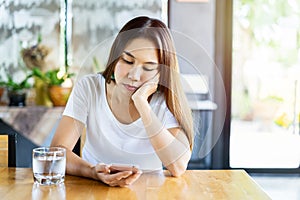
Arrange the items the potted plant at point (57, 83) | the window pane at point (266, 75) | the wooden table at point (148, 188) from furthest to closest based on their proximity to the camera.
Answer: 1. the window pane at point (266, 75)
2. the potted plant at point (57, 83)
3. the wooden table at point (148, 188)

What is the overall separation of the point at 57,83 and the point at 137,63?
234 centimetres

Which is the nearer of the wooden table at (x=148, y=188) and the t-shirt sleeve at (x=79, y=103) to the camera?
the wooden table at (x=148, y=188)

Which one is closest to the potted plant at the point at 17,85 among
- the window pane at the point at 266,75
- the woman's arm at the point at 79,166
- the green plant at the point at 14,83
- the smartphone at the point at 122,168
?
the green plant at the point at 14,83

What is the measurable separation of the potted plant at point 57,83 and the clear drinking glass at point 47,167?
2.21 meters

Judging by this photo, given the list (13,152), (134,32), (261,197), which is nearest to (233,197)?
(261,197)

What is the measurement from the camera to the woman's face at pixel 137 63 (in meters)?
1.28

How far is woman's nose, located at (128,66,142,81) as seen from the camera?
4.23ft

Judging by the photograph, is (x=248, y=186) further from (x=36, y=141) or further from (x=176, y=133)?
(x=36, y=141)

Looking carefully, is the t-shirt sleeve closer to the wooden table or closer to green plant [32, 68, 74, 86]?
the wooden table

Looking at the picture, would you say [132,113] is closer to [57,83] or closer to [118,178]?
[118,178]

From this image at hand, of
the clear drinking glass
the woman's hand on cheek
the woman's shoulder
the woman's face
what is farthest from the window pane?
the clear drinking glass

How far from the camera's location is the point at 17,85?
141 inches

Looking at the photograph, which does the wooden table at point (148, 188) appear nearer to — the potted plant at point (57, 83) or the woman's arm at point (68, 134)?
the woman's arm at point (68, 134)

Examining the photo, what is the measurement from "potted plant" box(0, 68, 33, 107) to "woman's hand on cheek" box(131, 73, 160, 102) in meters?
2.25
